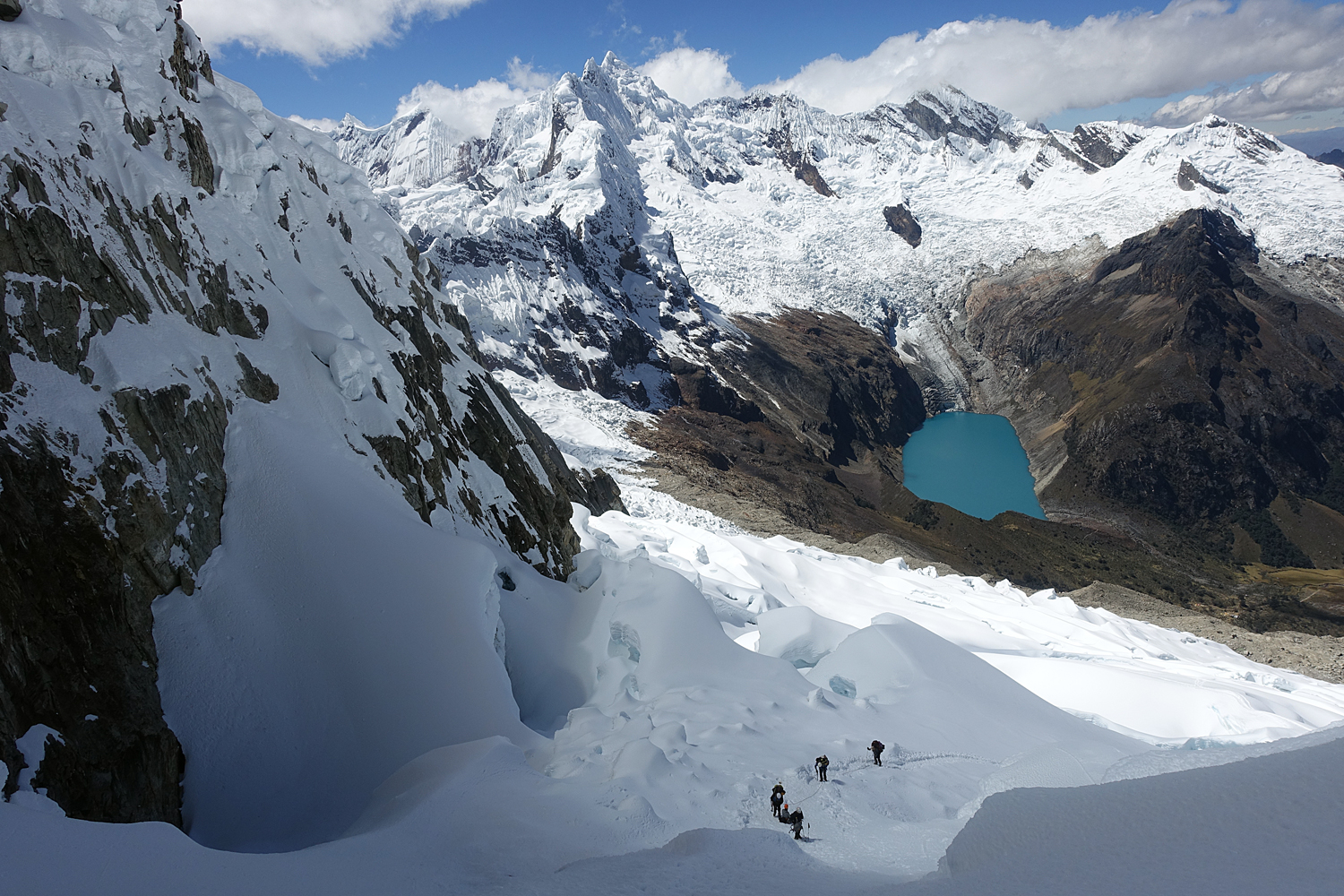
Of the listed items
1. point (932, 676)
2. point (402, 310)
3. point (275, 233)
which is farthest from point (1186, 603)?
point (275, 233)

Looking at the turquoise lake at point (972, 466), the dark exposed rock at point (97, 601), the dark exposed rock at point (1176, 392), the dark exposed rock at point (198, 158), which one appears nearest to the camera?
the dark exposed rock at point (97, 601)

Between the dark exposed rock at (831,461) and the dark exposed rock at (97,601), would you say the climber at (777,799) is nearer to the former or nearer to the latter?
the dark exposed rock at (97,601)

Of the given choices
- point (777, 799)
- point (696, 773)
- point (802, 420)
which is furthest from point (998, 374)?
point (777, 799)

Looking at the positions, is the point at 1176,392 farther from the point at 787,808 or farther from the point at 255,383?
the point at 255,383

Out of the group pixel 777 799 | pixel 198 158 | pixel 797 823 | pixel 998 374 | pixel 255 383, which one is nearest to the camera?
pixel 797 823

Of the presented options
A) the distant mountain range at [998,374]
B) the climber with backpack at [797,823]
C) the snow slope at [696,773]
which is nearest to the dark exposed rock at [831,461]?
the distant mountain range at [998,374]

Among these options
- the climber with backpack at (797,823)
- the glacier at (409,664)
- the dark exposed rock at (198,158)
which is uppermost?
the dark exposed rock at (198,158)

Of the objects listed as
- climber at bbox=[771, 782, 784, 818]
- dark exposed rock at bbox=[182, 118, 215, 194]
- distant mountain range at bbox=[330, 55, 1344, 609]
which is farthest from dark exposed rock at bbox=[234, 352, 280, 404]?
distant mountain range at bbox=[330, 55, 1344, 609]

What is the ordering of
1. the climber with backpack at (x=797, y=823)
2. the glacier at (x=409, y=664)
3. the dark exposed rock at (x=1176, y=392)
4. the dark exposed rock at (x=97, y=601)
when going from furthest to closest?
the dark exposed rock at (x=1176, y=392) < the climber with backpack at (x=797, y=823) < the dark exposed rock at (x=97, y=601) < the glacier at (x=409, y=664)
